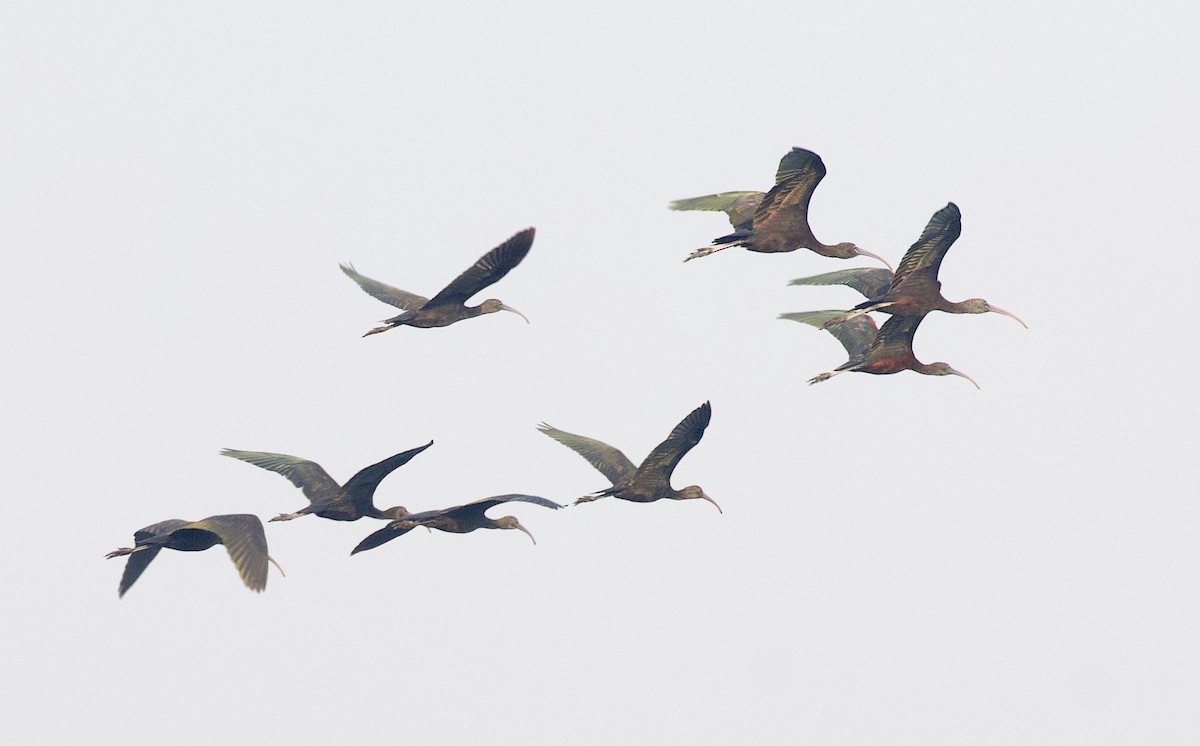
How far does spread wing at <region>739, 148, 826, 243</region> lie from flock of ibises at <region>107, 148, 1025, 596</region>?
1 centimetres

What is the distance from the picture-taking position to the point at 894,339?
107 ft

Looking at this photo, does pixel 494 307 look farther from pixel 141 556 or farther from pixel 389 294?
pixel 141 556

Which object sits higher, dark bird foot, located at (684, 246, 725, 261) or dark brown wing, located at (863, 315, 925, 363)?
dark bird foot, located at (684, 246, 725, 261)

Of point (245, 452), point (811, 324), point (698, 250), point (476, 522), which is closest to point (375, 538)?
point (476, 522)

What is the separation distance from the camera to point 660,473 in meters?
32.5

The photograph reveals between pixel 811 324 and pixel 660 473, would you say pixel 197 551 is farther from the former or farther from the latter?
pixel 811 324

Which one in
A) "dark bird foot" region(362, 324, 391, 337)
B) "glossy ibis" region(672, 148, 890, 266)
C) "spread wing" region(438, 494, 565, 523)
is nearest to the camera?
"spread wing" region(438, 494, 565, 523)

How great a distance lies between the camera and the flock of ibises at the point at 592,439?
99.2ft

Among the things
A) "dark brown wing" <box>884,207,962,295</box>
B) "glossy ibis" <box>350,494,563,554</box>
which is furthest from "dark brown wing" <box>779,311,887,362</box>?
"glossy ibis" <box>350,494,563,554</box>

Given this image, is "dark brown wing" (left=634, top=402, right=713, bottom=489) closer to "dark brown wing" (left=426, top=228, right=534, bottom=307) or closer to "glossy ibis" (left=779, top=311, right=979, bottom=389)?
"glossy ibis" (left=779, top=311, right=979, bottom=389)

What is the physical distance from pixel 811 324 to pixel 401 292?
6.92m

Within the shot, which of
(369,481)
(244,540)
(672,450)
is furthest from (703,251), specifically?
(244,540)

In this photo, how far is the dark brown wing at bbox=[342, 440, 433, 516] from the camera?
3038 centimetres

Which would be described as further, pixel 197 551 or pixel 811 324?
pixel 811 324
